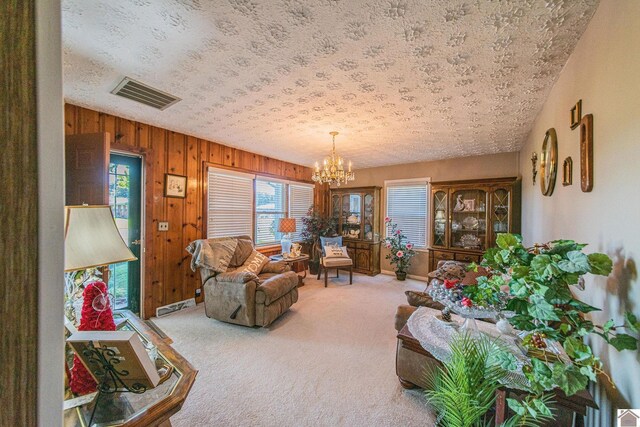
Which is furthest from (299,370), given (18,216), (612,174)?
(612,174)

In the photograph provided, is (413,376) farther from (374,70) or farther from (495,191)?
(495,191)

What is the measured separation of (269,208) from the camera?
16.4 feet

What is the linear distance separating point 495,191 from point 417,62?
337 centimetres

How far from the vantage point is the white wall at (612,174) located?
0.94m

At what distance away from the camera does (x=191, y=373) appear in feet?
3.81

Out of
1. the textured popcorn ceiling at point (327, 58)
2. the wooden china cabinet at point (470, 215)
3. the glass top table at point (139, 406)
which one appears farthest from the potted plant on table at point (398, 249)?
the glass top table at point (139, 406)

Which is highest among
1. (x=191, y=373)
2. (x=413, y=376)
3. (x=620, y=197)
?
(x=620, y=197)

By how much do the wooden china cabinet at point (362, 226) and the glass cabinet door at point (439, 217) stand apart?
121 cm

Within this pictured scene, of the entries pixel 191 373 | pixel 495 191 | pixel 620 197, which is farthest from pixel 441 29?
pixel 495 191

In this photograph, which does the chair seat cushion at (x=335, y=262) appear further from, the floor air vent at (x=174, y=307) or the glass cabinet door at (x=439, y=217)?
the floor air vent at (x=174, y=307)

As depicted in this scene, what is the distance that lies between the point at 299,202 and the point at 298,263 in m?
1.38

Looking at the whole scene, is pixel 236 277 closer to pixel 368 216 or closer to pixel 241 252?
pixel 241 252

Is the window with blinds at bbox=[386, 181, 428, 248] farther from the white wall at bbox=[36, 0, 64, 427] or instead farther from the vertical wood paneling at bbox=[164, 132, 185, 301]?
the white wall at bbox=[36, 0, 64, 427]

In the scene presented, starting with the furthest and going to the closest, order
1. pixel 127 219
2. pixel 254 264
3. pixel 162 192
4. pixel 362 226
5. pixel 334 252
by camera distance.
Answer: pixel 362 226 → pixel 334 252 → pixel 254 264 → pixel 162 192 → pixel 127 219
